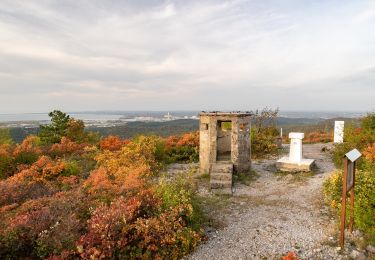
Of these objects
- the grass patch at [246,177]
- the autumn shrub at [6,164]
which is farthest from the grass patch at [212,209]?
the autumn shrub at [6,164]

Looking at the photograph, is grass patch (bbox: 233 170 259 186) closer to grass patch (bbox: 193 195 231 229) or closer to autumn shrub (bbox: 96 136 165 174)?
grass patch (bbox: 193 195 231 229)

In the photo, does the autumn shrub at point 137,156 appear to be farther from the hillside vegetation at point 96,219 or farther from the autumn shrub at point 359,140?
the autumn shrub at point 359,140

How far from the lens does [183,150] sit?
1809cm

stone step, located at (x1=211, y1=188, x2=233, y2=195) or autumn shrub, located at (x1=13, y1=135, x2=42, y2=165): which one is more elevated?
autumn shrub, located at (x1=13, y1=135, x2=42, y2=165)

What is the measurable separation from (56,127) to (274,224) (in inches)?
707

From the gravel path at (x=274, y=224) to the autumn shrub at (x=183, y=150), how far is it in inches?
217

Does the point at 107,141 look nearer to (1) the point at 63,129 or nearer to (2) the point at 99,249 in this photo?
(1) the point at 63,129

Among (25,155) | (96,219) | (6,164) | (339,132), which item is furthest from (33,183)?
(339,132)

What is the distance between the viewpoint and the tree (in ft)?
70.4

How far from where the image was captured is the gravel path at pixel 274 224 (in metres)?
6.91

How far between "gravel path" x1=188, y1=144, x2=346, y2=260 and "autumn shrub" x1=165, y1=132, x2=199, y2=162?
5.52 metres

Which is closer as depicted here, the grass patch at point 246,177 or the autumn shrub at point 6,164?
the grass patch at point 246,177

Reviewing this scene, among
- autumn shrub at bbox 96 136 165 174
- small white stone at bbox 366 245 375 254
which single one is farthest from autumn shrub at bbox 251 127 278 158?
small white stone at bbox 366 245 375 254

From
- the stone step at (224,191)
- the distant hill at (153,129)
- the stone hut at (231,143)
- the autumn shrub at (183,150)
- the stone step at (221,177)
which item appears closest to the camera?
the stone step at (224,191)
